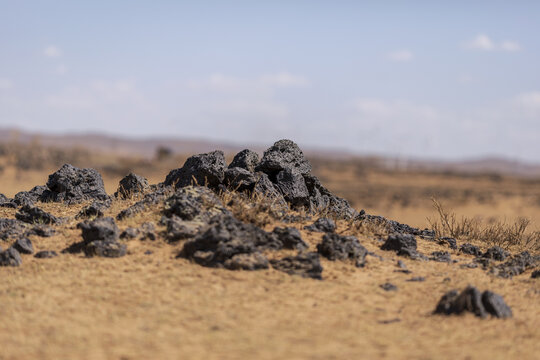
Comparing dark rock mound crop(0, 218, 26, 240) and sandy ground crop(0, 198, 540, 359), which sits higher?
dark rock mound crop(0, 218, 26, 240)

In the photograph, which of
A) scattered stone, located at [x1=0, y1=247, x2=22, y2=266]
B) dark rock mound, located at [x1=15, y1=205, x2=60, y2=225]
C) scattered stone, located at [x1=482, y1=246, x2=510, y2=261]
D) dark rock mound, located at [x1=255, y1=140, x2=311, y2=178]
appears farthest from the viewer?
dark rock mound, located at [x1=255, y1=140, x2=311, y2=178]

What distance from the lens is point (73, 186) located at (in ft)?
45.0

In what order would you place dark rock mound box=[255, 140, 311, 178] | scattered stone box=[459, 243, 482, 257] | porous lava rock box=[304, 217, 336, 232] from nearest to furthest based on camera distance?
porous lava rock box=[304, 217, 336, 232], scattered stone box=[459, 243, 482, 257], dark rock mound box=[255, 140, 311, 178]

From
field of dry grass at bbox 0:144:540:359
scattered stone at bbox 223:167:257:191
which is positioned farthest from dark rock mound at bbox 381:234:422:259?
scattered stone at bbox 223:167:257:191

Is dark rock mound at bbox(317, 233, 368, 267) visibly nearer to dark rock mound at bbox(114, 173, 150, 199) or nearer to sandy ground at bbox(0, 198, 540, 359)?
sandy ground at bbox(0, 198, 540, 359)

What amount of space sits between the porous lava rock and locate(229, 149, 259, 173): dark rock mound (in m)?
2.61

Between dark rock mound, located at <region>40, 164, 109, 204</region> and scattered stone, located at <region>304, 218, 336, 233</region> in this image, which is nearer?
scattered stone, located at <region>304, 218, 336, 233</region>

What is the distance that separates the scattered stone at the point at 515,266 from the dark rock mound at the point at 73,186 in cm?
952

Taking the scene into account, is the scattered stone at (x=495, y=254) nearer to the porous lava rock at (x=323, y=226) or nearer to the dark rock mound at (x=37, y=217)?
the porous lava rock at (x=323, y=226)

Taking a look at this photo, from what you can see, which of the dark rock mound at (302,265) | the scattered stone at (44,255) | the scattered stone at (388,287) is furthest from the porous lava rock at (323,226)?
the scattered stone at (44,255)

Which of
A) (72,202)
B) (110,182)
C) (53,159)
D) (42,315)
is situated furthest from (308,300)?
(53,159)

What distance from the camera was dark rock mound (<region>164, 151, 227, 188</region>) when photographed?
12.1 metres

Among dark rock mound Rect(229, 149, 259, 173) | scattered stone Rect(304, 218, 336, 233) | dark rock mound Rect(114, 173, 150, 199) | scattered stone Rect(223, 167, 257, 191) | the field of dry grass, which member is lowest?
the field of dry grass

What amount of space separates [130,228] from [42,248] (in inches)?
63.3
